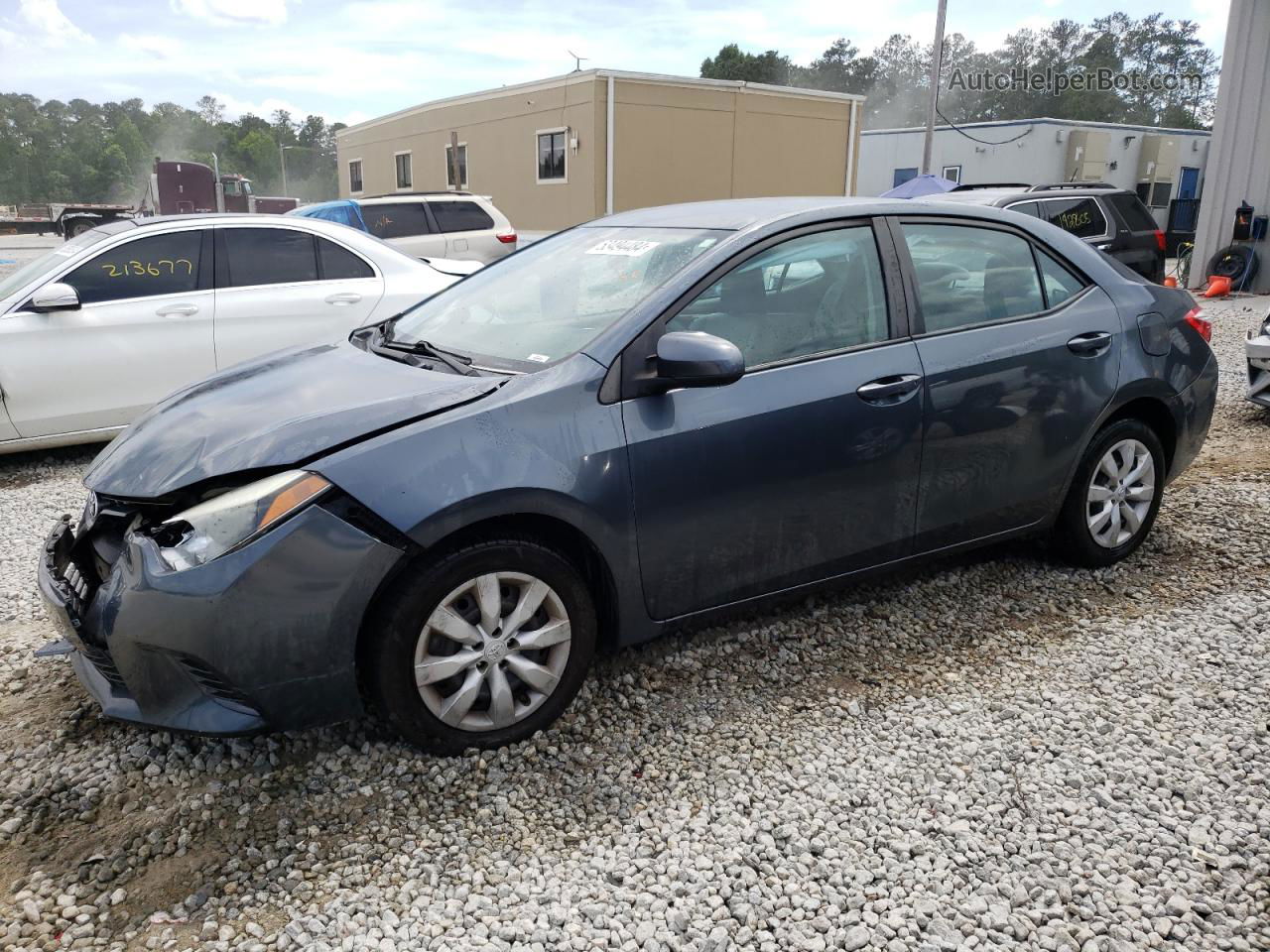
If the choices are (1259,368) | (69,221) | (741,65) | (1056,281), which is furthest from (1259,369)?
(741,65)

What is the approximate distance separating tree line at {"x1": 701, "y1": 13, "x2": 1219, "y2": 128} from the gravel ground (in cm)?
7412

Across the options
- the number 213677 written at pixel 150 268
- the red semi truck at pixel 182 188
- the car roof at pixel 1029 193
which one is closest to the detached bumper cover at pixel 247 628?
the number 213677 written at pixel 150 268

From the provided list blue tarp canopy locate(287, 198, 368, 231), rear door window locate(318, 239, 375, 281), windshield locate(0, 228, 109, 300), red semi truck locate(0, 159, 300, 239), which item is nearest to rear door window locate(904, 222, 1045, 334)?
rear door window locate(318, 239, 375, 281)

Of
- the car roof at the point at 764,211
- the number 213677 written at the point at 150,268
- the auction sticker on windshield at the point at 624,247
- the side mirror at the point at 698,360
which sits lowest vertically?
the side mirror at the point at 698,360

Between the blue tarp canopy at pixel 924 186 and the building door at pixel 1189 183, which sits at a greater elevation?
the building door at pixel 1189 183

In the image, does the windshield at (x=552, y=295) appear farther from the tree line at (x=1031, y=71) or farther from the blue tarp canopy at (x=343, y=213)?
the tree line at (x=1031, y=71)

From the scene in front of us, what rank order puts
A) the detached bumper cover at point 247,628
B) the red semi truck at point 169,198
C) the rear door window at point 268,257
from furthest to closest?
the red semi truck at point 169,198 < the rear door window at point 268,257 < the detached bumper cover at point 247,628

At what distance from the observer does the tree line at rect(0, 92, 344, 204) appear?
96.4 meters

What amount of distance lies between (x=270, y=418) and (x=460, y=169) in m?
27.2

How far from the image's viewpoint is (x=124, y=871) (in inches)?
97.1

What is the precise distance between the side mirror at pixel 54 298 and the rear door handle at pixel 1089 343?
18.0 ft

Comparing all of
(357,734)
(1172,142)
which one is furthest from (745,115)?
(357,734)

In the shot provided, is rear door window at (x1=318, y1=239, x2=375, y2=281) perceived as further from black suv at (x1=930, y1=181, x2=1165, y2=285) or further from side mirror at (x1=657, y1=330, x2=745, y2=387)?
black suv at (x1=930, y1=181, x2=1165, y2=285)

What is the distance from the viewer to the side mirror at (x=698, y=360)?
2.86 metres
